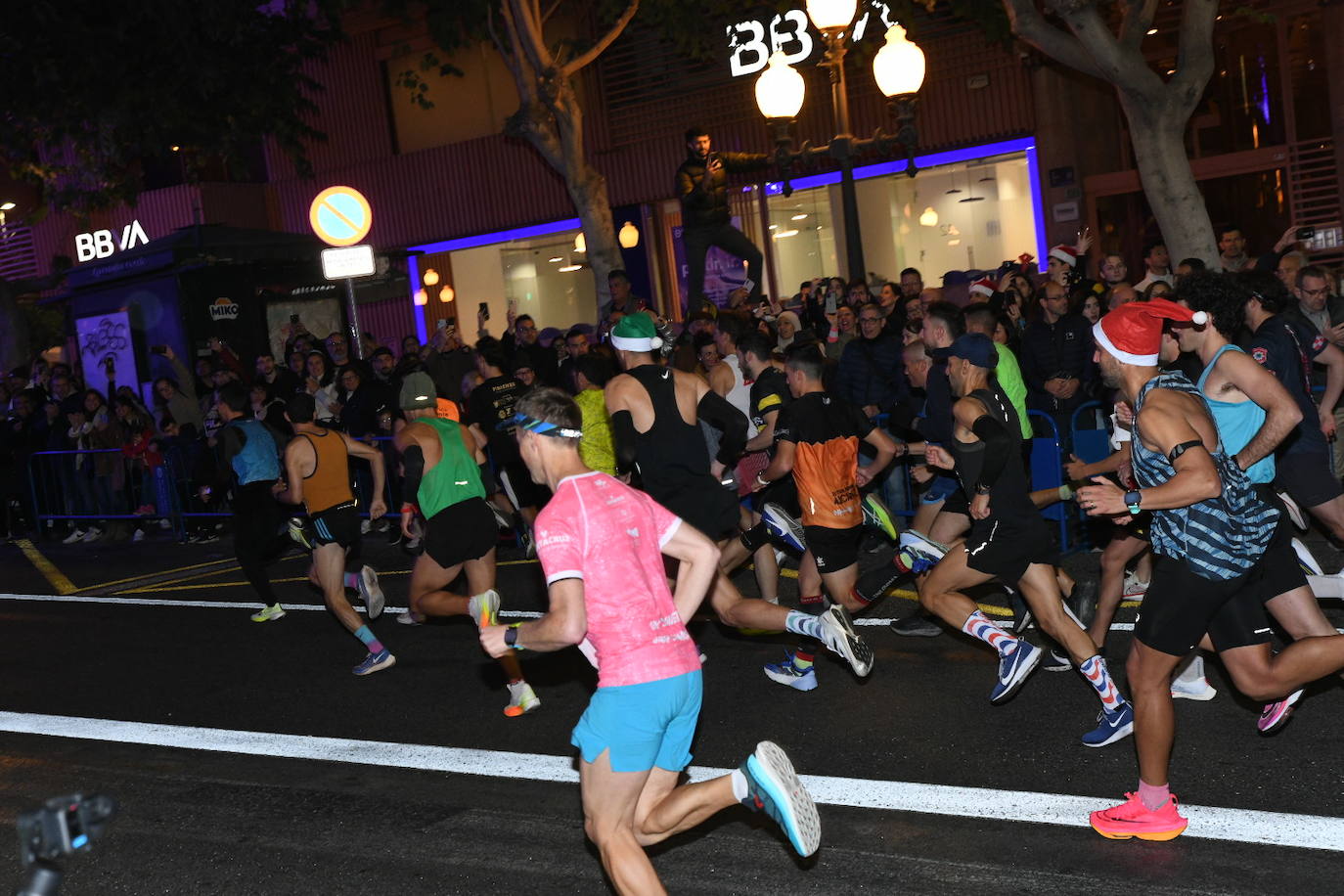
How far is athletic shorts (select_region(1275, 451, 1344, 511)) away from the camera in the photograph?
7.97m

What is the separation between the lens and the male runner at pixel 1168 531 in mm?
5109

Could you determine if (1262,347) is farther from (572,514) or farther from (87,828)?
(87,828)

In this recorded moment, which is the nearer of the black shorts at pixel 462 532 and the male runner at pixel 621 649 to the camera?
the male runner at pixel 621 649

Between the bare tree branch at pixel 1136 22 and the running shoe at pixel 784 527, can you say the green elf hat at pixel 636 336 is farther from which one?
the bare tree branch at pixel 1136 22

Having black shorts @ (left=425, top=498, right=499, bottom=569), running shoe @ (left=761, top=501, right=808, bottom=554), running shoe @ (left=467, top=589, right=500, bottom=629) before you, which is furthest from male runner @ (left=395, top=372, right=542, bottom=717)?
running shoe @ (left=467, top=589, right=500, bottom=629)

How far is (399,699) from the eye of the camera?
27.0 feet

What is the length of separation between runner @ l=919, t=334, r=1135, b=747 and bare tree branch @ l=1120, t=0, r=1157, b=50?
6.46 meters

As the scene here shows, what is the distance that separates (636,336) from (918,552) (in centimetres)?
191

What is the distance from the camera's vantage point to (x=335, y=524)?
30.2 feet

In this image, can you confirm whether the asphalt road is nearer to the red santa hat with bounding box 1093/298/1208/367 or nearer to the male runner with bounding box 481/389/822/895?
the male runner with bounding box 481/389/822/895

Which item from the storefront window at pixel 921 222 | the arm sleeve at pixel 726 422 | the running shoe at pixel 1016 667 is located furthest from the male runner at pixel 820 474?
the storefront window at pixel 921 222

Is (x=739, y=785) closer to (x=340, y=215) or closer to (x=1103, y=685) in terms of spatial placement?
(x=1103, y=685)

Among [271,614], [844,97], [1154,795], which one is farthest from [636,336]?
[844,97]

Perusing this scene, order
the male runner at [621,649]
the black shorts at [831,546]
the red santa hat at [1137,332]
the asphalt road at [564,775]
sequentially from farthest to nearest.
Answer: the black shorts at [831,546] < the red santa hat at [1137,332] < the asphalt road at [564,775] < the male runner at [621,649]
